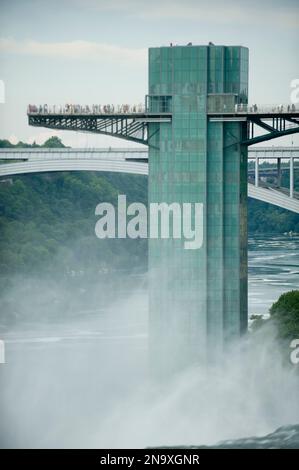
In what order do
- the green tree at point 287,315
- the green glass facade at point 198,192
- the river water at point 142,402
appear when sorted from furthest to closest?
1. the green tree at point 287,315
2. the green glass facade at point 198,192
3. the river water at point 142,402

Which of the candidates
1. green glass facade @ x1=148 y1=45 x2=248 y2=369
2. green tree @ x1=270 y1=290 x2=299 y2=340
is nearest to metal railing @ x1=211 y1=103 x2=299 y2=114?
green glass facade @ x1=148 y1=45 x2=248 y2=369

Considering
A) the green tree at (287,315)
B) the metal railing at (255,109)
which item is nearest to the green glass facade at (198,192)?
the metal railing at (255,109)

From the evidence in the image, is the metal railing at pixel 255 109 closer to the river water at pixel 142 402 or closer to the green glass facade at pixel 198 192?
the green glass facade at pixel 198 192

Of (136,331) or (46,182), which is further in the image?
(46,182)

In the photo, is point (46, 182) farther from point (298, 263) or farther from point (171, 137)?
point (171, 137)

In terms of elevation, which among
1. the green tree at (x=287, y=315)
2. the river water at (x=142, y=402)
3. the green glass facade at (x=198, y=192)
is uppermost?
the green glass facade at (x=198, y=192)

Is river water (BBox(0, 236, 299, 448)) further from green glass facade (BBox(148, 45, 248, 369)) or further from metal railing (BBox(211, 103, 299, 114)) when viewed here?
metal railing (BBox(211, 103, 299, 114))

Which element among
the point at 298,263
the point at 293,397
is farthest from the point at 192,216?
the point at 298,263

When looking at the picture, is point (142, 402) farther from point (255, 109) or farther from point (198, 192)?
point (255, 109)
